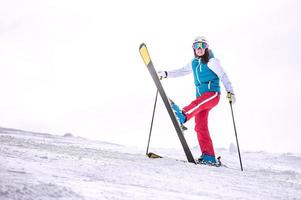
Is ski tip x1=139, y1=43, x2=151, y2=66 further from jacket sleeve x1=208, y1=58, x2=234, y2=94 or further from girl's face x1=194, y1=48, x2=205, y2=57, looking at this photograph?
jacket sleeve x1=208, y1=58, x2=234, y2=94

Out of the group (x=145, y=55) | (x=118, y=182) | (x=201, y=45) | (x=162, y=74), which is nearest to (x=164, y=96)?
(x=145, y=55)

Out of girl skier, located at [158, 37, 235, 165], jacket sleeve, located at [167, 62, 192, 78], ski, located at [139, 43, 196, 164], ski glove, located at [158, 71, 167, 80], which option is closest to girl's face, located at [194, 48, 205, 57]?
girl skier, located at [158, 37, 235, 165]

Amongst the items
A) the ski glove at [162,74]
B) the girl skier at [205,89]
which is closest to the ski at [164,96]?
the girl skier at [205,89]

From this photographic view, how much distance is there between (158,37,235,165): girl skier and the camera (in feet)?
22.8

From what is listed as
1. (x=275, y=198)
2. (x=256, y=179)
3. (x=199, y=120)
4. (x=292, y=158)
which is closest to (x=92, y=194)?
(x=275, y=198)

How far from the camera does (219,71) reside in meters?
7.02

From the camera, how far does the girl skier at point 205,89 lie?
695cm

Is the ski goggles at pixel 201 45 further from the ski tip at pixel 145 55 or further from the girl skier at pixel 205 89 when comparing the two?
the ski tip at pixel 145 55

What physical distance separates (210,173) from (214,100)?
85.1 inches

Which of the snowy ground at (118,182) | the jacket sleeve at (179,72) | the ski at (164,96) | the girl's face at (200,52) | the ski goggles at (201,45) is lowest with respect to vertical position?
the snowy ground at (118,182)

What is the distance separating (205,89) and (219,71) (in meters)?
0.40

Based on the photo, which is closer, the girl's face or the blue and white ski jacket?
the blue and white ski jacket

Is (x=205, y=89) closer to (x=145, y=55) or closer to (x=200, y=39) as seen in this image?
(x=200, y=39)

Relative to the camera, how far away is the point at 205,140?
7039 mm
